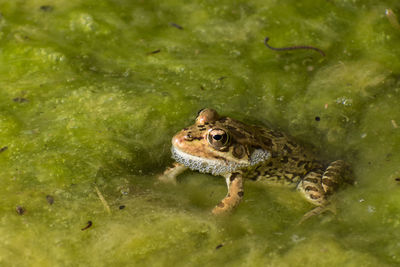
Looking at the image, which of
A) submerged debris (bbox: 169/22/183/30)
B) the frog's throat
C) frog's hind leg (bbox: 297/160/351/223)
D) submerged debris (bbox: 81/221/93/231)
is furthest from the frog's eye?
submerged debris (bbox: 169/22/183/30)

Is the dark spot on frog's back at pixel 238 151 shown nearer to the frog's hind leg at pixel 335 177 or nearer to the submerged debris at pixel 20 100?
the frog's hind leg at pixel 335 177

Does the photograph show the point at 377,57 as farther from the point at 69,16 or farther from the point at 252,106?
the point at 69,16

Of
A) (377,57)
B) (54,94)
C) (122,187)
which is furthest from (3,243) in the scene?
(377,57)

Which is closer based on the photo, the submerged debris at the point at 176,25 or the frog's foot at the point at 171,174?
the frog's foot at the point at 171,174

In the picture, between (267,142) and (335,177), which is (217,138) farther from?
(335,177)

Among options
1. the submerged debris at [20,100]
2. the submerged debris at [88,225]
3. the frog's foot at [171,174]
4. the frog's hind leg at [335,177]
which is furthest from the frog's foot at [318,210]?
the submerged debris at [20,100]

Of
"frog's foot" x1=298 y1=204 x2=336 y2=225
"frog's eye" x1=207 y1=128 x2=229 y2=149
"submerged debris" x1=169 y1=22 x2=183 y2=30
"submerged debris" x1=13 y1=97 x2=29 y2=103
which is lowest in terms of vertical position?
"submerged debris" x1=13 y1=97 x2=29 y2=103

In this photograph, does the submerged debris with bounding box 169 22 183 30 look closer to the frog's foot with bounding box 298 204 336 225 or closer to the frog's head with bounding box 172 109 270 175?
the frog's head with bounding box 172 109 270 175
